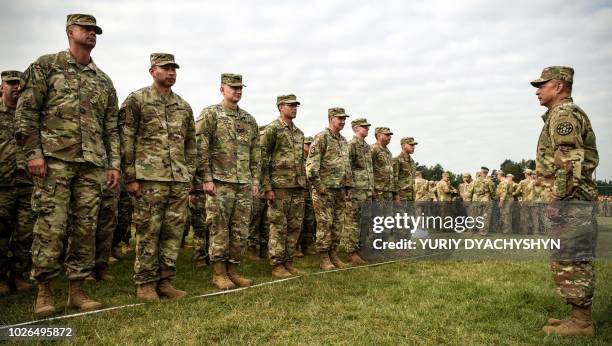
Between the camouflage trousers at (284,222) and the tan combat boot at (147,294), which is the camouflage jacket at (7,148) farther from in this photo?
the camouflage trousers at (284,222)

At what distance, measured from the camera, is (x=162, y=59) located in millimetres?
5266

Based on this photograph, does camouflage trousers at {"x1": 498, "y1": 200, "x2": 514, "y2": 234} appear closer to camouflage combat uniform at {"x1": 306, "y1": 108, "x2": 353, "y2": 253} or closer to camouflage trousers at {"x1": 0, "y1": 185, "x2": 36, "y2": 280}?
camouflage combat uniform at {"x1": 306, "y1": 108, "x2": 353, "y2": 253}

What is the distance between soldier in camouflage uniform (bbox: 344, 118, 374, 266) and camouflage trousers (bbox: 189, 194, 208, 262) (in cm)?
267

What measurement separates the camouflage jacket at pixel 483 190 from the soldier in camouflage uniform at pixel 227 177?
47.1ft

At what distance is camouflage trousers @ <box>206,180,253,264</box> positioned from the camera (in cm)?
589

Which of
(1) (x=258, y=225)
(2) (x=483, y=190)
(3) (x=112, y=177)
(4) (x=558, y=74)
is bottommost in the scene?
(1) (x=258, y=225)

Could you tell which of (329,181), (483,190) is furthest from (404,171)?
(483,190)

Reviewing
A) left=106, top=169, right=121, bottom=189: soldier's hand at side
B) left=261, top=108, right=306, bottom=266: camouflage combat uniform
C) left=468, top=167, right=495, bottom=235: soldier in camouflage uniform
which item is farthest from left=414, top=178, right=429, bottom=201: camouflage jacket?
left=106, top=169, right=121, bottom=189: soldier's hand at side

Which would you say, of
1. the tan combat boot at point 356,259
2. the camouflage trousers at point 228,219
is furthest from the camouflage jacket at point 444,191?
the camouflage trousers at point 228,219

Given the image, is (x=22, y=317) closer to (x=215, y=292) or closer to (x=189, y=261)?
(x=215, y=292)

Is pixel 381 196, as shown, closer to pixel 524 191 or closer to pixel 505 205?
pixel 505 205

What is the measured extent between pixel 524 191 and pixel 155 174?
666 inches

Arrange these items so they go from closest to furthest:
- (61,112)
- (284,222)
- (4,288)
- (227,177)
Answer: (61,112)
(4,288)
(227,177)
(284,222)

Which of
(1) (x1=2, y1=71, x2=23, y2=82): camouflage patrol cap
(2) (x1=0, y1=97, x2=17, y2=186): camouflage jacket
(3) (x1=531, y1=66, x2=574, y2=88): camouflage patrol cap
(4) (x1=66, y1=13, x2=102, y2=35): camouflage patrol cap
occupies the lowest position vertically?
(2) (x1=0, y1=97, x2=17, y2=186): camouflage jacket
